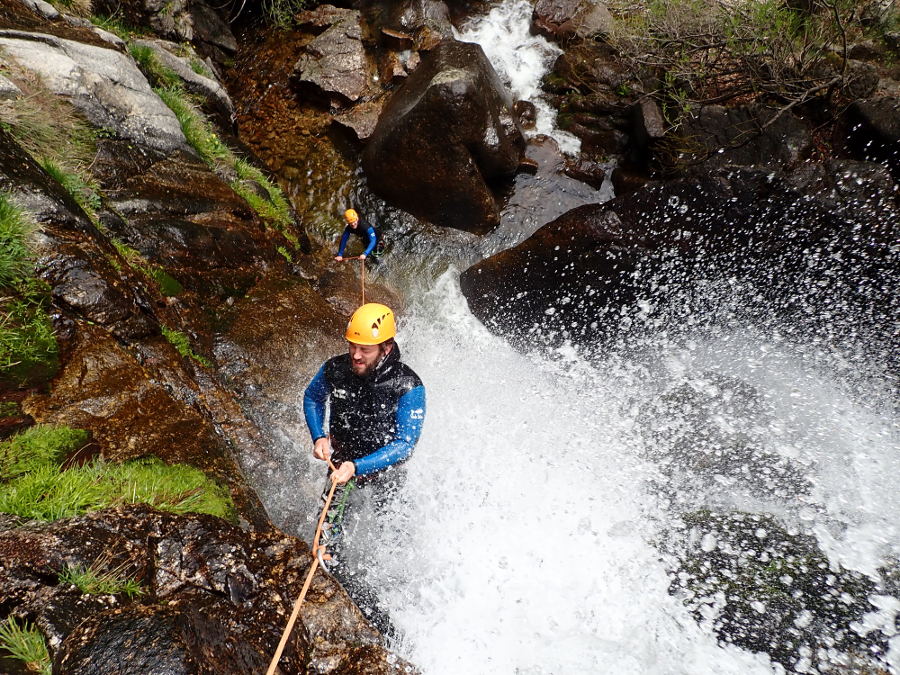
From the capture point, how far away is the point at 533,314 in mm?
6938

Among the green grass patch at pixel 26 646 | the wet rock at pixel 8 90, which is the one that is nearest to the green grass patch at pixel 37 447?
the green grass patch at pixel 26 646

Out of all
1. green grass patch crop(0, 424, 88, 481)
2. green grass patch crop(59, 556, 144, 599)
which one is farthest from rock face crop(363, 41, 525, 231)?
green grass patch crop(59, 556, 144, 599)

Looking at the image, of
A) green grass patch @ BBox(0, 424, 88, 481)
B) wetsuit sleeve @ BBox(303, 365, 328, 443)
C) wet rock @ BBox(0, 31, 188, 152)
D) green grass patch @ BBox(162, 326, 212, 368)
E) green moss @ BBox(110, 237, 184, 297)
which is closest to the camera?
green grass patch @ BBox(0, 424, 88, 481)

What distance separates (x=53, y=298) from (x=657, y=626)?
5086 mm

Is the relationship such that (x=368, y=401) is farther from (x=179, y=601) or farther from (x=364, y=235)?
(x=364, y=235)

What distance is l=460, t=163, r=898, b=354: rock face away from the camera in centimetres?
575

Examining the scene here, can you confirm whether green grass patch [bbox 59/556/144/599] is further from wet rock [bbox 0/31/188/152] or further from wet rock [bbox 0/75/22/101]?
wet rock [bbox 0/31/188/152]

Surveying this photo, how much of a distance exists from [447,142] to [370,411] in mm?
5642

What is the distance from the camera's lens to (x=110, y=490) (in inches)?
102

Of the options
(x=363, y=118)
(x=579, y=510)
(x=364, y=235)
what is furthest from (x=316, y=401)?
(x=363, y=118)

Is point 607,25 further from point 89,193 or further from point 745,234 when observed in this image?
point 89,193

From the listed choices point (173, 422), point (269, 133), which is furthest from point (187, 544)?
point (269, 133)

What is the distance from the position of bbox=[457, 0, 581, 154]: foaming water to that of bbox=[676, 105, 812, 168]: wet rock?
2.54 meters

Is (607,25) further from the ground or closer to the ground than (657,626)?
further from the ground
